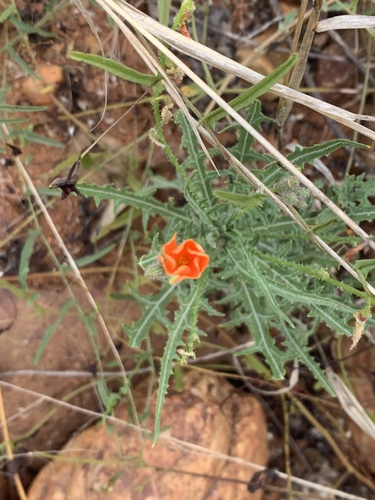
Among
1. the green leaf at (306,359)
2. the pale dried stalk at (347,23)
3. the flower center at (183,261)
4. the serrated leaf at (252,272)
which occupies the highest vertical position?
the pale dried stalk at (347,23)

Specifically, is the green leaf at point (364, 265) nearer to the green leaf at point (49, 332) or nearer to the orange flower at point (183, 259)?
the orange flower at point (183, 259)

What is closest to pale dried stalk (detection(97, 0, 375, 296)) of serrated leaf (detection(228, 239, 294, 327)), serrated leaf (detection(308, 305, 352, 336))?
serrated leaf (detection(228, 239, 294, 327))

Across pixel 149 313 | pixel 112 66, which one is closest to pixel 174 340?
pixel 149 313

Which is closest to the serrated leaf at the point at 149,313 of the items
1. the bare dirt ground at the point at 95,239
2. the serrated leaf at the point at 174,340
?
the serrated leaf at the point at 174,340

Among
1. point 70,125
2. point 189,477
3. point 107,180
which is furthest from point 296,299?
point 70,125

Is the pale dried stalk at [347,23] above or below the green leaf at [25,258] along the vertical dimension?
above

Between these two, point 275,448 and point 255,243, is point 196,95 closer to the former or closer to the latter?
point 255,243
